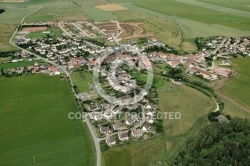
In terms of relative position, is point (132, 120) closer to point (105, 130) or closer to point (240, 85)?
point (105, 130)

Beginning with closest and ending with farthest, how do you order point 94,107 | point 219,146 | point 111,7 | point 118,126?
point 219,146
point 118,126
point 94,107
point 111,7

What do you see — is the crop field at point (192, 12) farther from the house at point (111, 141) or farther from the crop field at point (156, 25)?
the house at point (111, 141)

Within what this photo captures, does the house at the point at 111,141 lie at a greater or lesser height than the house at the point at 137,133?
lesser

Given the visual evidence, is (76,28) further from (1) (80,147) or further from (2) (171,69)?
(1) (80,147)

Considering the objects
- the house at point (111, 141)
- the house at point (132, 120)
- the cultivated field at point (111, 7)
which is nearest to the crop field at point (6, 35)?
the cultivated field at point (111, 7)

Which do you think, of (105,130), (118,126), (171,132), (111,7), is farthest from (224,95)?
(111,7)

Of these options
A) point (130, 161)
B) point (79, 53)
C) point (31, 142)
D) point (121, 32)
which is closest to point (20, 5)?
point (121, 32)
